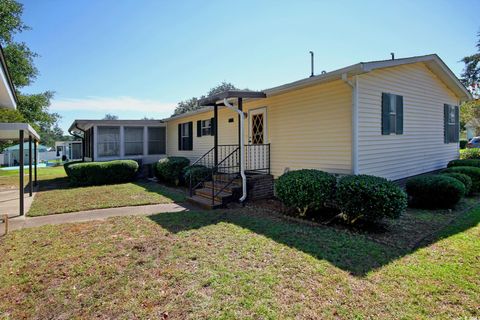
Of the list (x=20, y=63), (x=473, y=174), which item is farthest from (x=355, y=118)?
Answer: (x=20, y=63)

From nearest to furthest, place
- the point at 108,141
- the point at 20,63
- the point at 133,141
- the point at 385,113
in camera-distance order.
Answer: the point at 385,113 → the point at 108,141 → the point at 133,141 → the point at 20,63

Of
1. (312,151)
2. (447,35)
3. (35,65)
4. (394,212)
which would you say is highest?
(35,65)

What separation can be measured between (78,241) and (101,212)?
2471 millimetres

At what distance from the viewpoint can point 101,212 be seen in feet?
24.1

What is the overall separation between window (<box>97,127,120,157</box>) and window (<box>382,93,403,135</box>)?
12829 millimetres

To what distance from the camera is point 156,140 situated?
16094mm

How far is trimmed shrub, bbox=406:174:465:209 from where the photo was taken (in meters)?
6.51

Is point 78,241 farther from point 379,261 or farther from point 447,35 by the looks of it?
point 447,35

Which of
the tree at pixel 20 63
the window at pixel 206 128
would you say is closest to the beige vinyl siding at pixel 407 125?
the window at pixel 206 128

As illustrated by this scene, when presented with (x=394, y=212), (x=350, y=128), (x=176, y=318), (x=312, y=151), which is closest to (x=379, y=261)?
(x=394, y=212)

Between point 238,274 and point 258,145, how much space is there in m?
5.72

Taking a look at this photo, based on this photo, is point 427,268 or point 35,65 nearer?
point 427,268

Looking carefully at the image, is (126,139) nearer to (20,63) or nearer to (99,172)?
(99,172)

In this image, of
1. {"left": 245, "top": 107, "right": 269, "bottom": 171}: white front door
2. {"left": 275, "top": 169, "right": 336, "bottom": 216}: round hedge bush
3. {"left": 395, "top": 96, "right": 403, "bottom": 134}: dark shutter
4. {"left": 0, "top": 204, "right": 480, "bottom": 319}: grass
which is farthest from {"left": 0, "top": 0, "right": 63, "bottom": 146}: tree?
{"left": 395, "top": 96, "right": 403, "bottom": 134}: dark shutter
